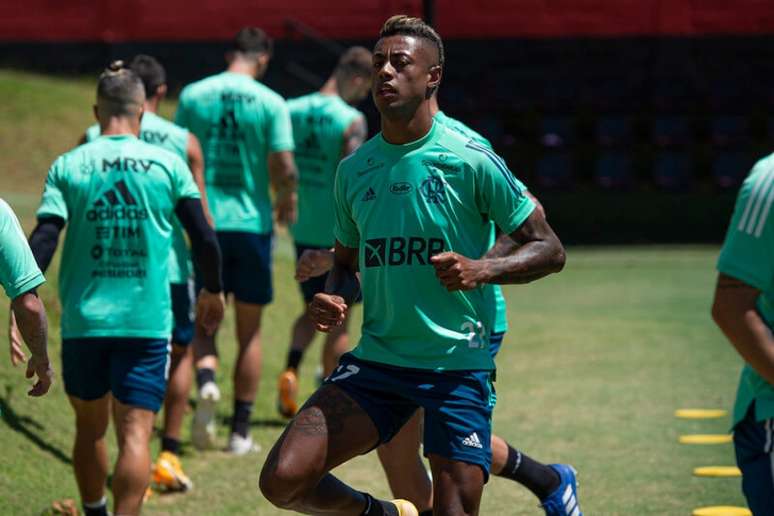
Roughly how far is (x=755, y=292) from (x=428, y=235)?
143 centimetres

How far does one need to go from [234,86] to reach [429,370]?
4368 millimetres

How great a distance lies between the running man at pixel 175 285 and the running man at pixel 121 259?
1.14 meters

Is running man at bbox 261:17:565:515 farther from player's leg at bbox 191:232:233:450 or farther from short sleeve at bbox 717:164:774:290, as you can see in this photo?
player's leg at bbox 191:232:233:450

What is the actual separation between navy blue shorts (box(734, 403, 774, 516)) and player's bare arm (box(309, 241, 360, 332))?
1.54 metres

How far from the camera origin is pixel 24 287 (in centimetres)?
482

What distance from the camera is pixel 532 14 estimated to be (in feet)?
88.5

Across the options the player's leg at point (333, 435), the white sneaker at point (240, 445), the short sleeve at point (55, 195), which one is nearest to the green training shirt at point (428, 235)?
the player's leg at point (333, 435)

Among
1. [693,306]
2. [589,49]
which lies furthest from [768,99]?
[693,306]

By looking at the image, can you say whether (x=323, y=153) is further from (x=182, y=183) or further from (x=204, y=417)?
(x=182, y=183)

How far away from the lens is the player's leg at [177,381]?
799cm

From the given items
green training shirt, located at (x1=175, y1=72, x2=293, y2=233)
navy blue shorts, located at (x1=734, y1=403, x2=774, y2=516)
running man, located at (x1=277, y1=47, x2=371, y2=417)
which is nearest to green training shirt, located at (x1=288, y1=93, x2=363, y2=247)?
running man, located at (x1=277, y1=47, x2=371, y2=417)

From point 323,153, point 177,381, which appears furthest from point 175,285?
point 323,153

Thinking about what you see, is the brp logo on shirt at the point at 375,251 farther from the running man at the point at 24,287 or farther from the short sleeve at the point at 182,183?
the short sleeve at the point at 182,183

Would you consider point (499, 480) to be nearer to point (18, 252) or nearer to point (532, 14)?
point (18, 252)
